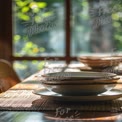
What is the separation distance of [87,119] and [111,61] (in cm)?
131

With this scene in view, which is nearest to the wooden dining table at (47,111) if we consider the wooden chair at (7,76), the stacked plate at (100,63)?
the wooden chair at (7,76)

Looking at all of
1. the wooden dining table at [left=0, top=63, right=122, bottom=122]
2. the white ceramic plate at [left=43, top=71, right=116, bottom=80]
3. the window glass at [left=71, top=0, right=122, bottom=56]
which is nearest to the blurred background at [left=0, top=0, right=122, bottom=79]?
the window glass at [left=71, top=0, right=122, bottom=56]

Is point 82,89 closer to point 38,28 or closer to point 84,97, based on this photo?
point 84,97

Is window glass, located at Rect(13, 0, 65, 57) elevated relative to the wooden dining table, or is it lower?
elevated

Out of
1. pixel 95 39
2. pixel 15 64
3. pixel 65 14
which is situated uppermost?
pixel 65 14

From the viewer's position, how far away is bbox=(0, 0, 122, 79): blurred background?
3865 millimetres

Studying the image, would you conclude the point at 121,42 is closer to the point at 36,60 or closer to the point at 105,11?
the point at 105,11

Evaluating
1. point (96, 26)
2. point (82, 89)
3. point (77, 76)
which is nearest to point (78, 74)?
point (77, 76)

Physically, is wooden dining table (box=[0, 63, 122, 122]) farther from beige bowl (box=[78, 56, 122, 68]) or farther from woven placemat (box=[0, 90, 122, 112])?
beige bowl (box=[78, 56, 122, 68])

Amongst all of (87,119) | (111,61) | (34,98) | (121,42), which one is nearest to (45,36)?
(121,42)

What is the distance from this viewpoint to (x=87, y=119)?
2.95ft

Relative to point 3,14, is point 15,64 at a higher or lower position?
lower

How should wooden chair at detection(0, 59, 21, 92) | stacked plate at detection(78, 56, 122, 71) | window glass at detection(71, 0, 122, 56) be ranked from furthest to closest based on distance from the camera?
1. window glass at detection(71, 0, 122, 56)
2. stacked plate at detection(78, 56, 122, 71)
3. wooden chair at detection(0, 59, 21, 92)

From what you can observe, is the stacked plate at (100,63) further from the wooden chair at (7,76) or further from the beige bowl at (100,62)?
the wooden chair at (7,76)
